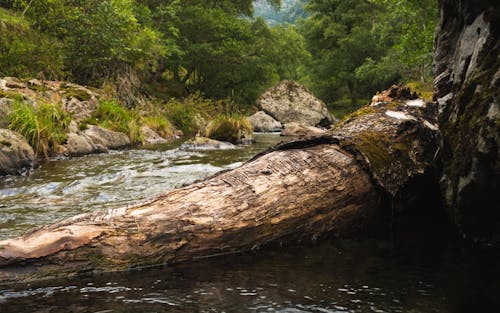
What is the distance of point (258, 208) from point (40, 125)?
23.9ft

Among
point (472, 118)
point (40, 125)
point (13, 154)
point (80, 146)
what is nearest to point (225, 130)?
point (80, 146)

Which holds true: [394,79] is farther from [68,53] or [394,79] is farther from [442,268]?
[442,268]

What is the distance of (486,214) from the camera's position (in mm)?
3105

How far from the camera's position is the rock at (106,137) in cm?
1112

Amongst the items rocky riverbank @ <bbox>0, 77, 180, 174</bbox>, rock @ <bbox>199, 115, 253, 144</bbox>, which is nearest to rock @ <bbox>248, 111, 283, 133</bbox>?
rock @ <bbox>199, 115, 253, 144</bbox>

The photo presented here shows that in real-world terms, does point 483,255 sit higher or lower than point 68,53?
lower

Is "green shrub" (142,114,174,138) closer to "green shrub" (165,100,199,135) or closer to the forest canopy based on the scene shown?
"green shrub" (165,100,199,135)

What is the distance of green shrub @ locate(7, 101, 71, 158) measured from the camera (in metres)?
Result: 8.61

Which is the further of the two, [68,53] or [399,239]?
[68,53]

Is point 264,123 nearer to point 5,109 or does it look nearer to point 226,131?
point 226,131

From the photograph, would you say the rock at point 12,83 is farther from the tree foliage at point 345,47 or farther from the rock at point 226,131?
the tree foliage at point 345,47

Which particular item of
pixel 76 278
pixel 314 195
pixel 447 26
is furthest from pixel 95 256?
pixel 447 26

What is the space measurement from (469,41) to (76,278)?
3.38 metres

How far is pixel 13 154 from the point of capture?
23.9 ft
